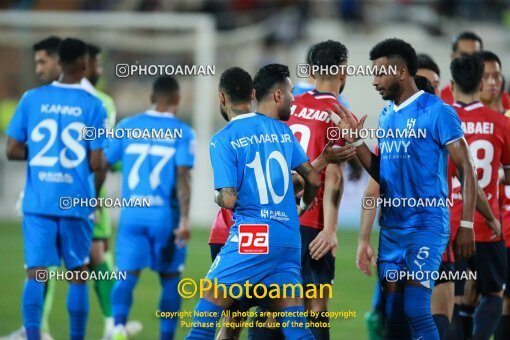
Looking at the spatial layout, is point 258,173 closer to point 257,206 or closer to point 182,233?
point 257,206

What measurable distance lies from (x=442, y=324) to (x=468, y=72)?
197cm

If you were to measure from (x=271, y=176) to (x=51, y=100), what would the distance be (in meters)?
2.56

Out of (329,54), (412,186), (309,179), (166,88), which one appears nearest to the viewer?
(309,179)

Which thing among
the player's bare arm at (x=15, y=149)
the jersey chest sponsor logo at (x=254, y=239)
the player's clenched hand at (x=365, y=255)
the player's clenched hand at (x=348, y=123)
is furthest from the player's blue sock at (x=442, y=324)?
the player's bare arm at (x=15, y=149)

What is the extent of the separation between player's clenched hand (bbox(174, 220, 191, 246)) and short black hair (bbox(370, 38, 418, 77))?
2.93 meters

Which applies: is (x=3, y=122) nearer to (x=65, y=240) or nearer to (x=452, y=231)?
(x=65, y=240)

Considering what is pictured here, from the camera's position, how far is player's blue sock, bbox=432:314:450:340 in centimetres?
693

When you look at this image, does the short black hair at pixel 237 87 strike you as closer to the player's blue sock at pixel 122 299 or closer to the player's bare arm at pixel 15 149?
the player's bare arm at pixel 15 149

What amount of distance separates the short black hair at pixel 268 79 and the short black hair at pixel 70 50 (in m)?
2.20

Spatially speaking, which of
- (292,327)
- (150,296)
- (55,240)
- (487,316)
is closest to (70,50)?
(55,240)

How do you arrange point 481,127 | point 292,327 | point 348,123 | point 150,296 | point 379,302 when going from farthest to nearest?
point 150,296 < point 379,302 < point 481,127 < point 348,123 < point 292,327

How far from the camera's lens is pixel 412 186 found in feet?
21.0

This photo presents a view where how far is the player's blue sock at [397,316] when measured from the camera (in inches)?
255

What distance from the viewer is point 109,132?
820 cm
